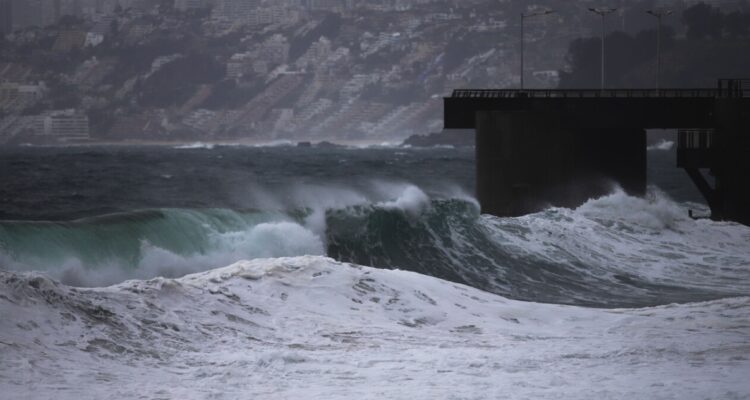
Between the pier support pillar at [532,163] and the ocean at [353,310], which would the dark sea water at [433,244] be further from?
the pier support pillar at [532,163]

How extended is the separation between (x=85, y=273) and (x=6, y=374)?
328 inches

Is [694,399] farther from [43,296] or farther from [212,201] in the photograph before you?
[212,201]

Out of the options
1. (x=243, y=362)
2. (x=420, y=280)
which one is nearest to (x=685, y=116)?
(x=420, y=280)

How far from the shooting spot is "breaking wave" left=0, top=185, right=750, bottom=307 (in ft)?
70.6

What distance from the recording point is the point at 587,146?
135 ft

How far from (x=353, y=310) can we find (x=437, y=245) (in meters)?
13.5

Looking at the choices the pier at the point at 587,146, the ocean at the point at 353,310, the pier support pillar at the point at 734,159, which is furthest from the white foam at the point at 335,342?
the pier support pillar at the point at 734,159

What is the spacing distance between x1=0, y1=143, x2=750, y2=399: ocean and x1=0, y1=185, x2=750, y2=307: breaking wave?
67mm

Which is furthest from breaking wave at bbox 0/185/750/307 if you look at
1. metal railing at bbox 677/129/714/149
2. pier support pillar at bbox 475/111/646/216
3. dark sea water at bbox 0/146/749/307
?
metal railing at bbox 677/129/714/149

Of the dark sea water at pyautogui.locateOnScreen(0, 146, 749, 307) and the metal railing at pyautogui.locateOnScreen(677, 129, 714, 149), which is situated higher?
the metal railing at pyautogui.locateOnScreen(677, 129, 714, 149)

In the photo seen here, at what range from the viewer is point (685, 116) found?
41531 millimetres

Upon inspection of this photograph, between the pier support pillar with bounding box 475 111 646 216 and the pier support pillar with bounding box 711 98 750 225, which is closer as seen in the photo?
the pier support pillar with bounding box 711 98 750 225

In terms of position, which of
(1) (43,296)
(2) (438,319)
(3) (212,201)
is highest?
(1) (43,296)

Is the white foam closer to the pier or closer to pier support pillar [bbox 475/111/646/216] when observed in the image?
pier support pillar [bbox 475/111/646/216]
